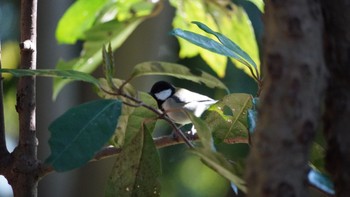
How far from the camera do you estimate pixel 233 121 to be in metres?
0.74

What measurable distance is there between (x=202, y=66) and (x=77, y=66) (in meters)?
1.04

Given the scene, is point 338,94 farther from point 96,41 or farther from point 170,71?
point 96,41

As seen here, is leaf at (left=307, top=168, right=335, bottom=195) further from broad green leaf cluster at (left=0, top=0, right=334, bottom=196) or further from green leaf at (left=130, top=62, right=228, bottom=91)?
green leaf at (left=130, top=62, right=228, bottom=91)

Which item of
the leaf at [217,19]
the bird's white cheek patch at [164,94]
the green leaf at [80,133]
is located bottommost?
the bird's white cheek patch at [164,94]

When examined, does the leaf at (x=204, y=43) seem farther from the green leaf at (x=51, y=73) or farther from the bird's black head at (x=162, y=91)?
the bird's black head at (x=162, y=91)

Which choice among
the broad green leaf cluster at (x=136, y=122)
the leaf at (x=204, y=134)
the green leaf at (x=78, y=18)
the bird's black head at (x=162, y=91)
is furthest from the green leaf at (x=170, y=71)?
the bird's black head at (x=162, y=91)

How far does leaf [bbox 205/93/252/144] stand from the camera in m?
0.73

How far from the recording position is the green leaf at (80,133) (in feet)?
1.74

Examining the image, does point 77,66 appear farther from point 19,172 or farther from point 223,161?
point 223,161

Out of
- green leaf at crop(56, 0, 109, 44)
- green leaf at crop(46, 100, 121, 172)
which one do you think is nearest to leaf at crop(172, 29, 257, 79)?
green leaf at crop(46, 100, 121, 172)

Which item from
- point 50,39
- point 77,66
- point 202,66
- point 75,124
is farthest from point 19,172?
point 202,66

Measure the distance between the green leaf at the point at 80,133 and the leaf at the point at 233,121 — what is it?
159 mm

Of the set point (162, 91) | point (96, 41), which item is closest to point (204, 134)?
point (96, 41)

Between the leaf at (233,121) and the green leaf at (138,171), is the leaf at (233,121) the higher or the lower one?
the lower one
